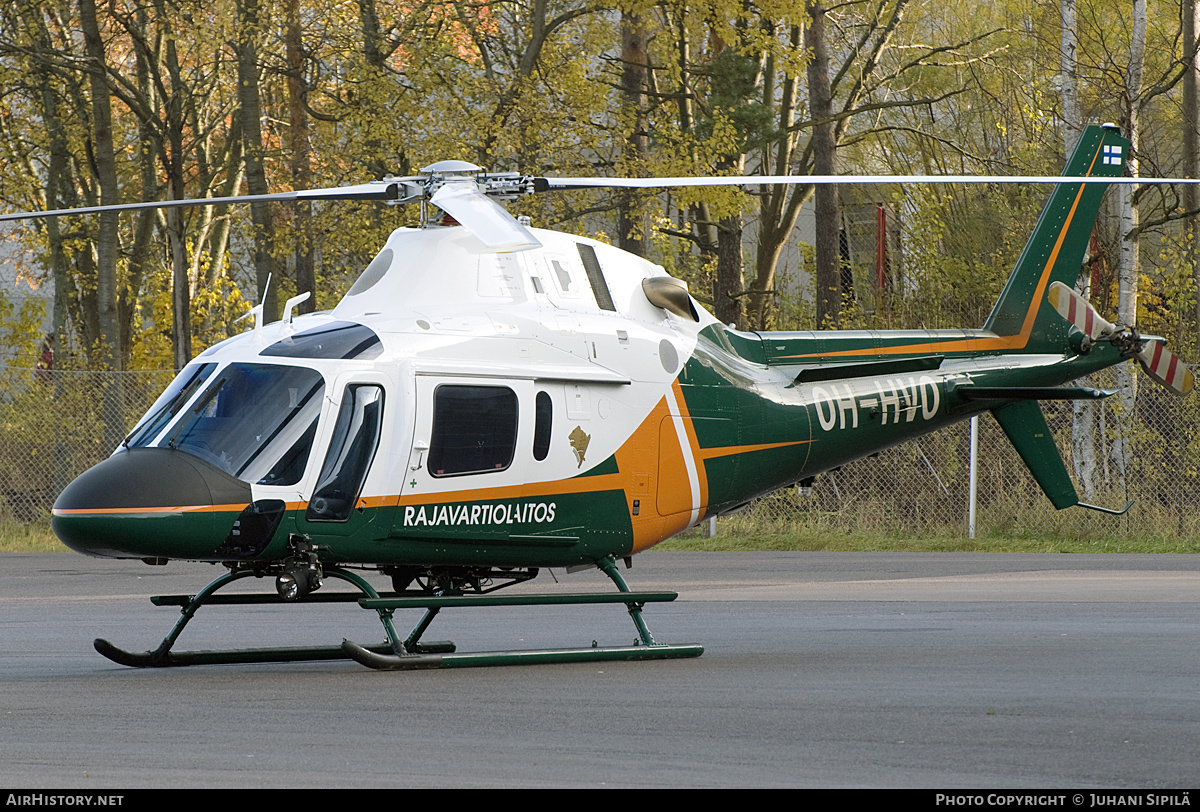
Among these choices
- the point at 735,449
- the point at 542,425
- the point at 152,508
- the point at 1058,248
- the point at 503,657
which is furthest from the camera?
the point at 1058,248

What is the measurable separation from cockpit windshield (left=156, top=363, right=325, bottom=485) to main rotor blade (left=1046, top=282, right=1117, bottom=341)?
6719 mm

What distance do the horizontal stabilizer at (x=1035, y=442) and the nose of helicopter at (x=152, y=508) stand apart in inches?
267

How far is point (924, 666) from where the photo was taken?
9492 millimetres

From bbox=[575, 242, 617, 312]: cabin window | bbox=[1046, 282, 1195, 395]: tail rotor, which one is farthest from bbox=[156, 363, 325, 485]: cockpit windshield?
bbox=[1046, 282, 1195, 395]: tail rotor

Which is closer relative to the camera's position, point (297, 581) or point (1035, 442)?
point (297, 581)

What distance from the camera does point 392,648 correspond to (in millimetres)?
9289

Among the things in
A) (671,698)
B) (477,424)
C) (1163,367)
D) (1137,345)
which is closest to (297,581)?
(477,424)

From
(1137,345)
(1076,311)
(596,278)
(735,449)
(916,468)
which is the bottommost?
(916,468)

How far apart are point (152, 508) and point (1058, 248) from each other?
8.36m

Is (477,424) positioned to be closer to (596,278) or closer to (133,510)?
(596,278)

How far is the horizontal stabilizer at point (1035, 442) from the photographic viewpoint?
1207 centimetres

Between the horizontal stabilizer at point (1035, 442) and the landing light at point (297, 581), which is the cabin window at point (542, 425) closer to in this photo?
the landing light at point (297, 581)
